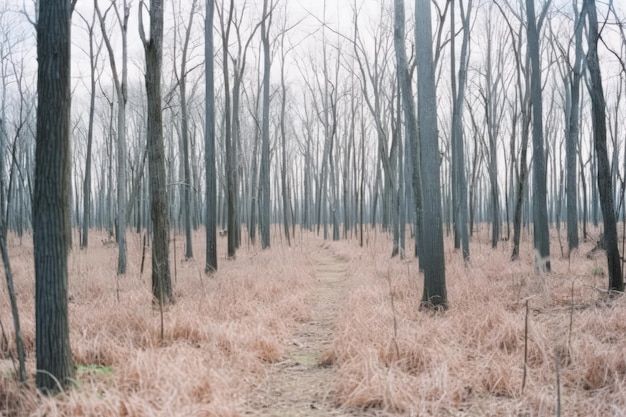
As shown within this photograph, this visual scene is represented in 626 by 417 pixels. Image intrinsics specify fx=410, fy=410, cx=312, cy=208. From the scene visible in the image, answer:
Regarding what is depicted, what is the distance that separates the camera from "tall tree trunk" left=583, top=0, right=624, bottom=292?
5703 millimetres

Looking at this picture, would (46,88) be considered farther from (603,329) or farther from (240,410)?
(603,329)

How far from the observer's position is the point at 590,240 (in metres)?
15.6

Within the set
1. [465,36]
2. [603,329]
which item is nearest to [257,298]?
[603,329]

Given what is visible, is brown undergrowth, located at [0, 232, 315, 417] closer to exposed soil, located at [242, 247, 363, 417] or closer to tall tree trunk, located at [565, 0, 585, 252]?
exposed soil, located at [242, 247, 363, 417]

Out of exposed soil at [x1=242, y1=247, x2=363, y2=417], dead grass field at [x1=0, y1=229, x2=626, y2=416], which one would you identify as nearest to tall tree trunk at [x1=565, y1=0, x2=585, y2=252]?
dead grass field at [x1=0, y1=229, x2=626, y2=416]

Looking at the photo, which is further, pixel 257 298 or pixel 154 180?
pixel 257 298

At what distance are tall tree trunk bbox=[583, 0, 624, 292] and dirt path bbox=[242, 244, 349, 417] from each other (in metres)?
3.96

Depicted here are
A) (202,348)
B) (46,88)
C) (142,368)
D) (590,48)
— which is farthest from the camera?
(590,48)

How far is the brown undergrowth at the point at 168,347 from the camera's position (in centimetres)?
267

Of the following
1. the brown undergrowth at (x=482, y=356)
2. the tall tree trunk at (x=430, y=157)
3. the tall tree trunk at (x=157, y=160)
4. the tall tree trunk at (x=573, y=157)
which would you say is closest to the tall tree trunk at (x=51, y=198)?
the brown undergrowth at (x=482, y=356)

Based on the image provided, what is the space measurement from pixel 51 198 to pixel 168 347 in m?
1.73

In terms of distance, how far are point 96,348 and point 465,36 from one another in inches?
427

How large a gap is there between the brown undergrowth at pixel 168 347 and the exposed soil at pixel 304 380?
5.7 inches

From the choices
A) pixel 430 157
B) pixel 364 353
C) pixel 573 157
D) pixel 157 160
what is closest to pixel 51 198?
pixel 364 353
